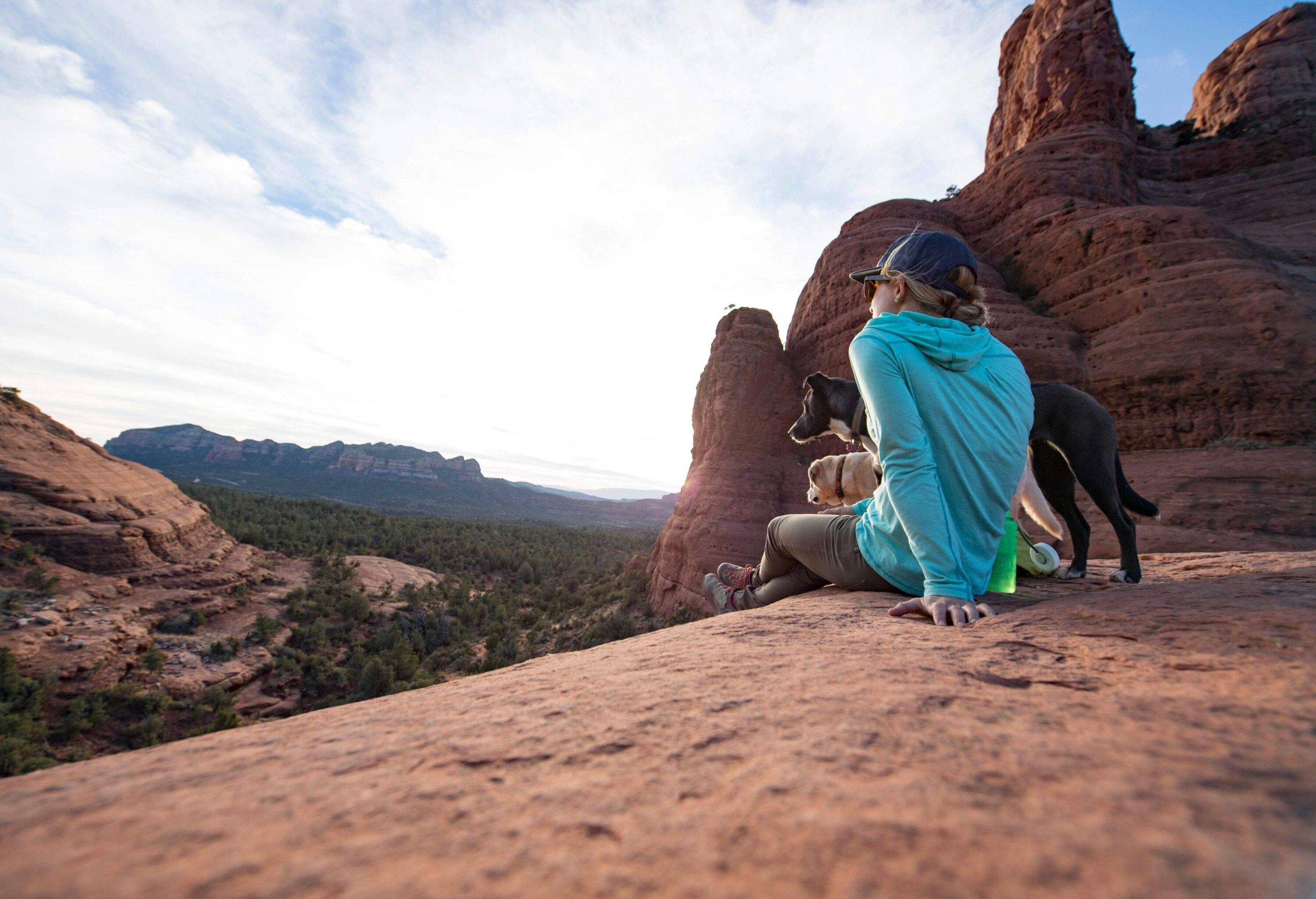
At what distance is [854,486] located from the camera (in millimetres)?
3285

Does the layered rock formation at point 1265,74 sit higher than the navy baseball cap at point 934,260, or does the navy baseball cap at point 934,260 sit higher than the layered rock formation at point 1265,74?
the layered rock formation at point 1265,74

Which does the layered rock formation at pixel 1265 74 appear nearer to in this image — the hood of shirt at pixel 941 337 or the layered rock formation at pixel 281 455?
the hood of shirt at pixel 941 337

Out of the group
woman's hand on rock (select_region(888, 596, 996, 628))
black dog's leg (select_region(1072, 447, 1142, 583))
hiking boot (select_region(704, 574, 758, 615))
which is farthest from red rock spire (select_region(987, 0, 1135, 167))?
woman's hand on rock (select_region(888, 596, 996, 628))

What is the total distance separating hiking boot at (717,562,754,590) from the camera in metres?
3.51

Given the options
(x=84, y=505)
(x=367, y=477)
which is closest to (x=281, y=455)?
(x=367, y=477)

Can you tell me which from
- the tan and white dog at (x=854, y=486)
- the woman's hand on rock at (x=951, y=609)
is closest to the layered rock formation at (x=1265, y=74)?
the tan and white dog at (x=854, y=486)

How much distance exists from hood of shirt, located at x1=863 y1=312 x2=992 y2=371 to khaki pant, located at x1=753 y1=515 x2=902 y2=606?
92 centimetres

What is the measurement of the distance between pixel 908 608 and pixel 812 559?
36.3 inches

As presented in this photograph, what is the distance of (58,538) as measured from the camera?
10.7 meters

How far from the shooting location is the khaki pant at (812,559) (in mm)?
2560

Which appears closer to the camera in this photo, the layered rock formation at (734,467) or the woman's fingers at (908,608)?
the woman's fingers at (908,608)

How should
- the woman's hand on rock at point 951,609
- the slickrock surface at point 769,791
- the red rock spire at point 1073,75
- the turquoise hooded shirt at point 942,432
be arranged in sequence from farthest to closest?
the red rock spire at point 1073,75
the turquoise hooded shirt at point 942,432
the woman's hand on rock at point 951,609
the slickrock surface at point 769,791

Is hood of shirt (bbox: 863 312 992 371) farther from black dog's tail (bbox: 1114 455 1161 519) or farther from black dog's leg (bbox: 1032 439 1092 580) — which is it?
black dog's tail (bbox: 1114 455 1161 519)

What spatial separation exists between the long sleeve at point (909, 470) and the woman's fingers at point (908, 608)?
6cm
